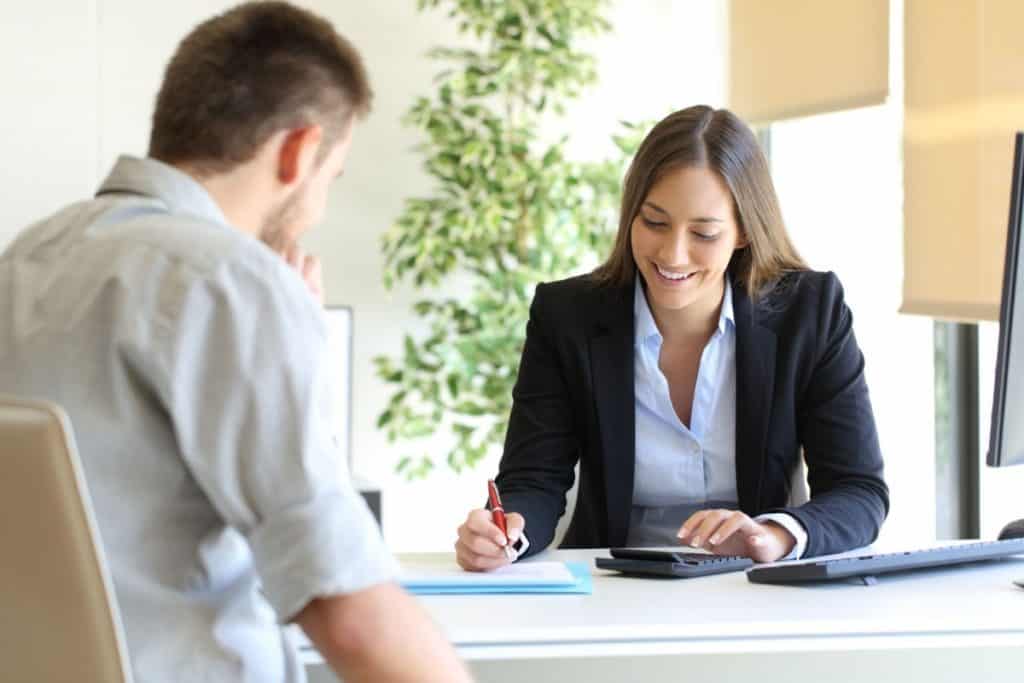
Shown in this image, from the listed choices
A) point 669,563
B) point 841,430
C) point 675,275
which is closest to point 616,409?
point 675,275

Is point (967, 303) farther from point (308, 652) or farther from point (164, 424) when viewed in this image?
point (164, 424)

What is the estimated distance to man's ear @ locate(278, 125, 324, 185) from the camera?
1.30 m

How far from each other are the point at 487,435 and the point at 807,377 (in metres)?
2.32

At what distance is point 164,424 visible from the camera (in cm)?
117

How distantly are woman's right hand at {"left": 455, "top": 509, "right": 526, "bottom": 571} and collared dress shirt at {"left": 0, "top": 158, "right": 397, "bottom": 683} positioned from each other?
2.83 feet

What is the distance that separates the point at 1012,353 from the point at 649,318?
707 mm

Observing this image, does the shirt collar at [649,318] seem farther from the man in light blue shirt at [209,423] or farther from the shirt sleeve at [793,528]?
the man in light blue shirt at [209,423]

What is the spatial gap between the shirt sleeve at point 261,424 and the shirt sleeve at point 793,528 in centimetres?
117

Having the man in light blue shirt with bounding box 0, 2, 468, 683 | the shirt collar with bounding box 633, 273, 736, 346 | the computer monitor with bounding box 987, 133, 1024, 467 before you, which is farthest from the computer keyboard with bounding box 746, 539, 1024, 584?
the man in light blue shirt with bounding box 0, 2, 468, 683

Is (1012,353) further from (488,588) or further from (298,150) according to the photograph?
(298,150)

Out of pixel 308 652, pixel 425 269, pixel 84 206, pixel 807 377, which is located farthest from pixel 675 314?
pixel 425 269

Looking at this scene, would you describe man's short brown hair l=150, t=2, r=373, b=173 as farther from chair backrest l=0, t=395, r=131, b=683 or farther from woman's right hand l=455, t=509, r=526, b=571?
woman's right hand l=455, t=509, r=526, b=571

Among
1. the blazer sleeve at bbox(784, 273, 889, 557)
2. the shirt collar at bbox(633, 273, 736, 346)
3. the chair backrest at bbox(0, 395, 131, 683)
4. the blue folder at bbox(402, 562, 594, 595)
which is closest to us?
the chair backrest at bbox(0, 395, 131, 683)

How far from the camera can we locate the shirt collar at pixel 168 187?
1.29 metres
